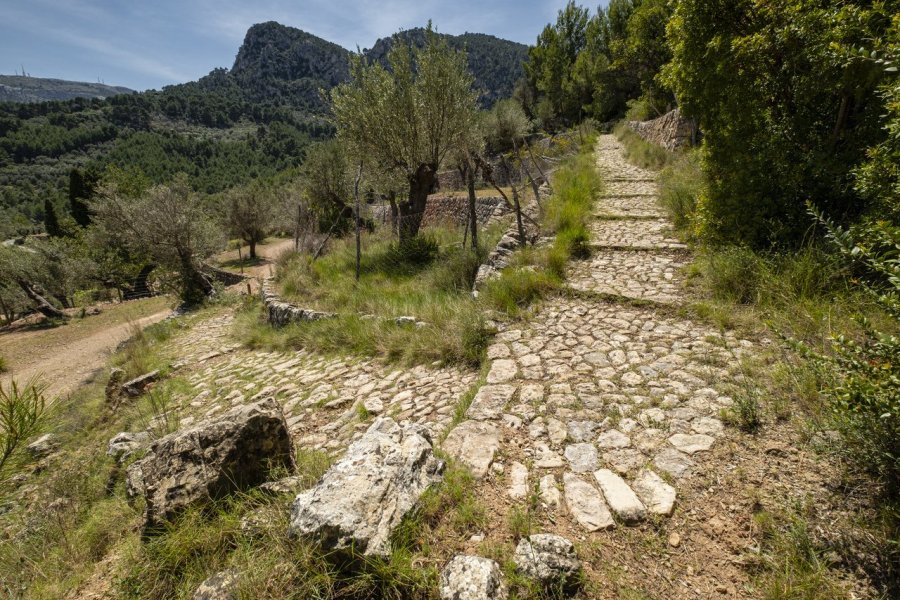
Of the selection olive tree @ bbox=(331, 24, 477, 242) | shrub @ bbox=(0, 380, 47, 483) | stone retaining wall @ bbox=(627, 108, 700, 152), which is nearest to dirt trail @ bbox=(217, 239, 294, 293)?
olive tree @ bbox=(331, 24, 477, 242)

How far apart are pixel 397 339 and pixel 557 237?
4.27 metres

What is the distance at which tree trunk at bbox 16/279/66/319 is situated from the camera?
20438 mm

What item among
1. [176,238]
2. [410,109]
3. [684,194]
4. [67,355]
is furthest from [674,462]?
[67,355]

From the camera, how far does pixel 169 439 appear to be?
9.45 feet

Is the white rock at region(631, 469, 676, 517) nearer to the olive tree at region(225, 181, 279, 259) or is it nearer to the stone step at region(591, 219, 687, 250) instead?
the stone step at region(591, 219, 687, 250)

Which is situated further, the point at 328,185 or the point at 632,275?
the point at 328,185

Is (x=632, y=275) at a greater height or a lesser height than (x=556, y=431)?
greater

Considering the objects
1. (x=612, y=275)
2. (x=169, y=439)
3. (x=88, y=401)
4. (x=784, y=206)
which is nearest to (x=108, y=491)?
(x=169, y=439)

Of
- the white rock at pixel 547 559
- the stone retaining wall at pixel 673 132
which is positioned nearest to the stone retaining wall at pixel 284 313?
the white rock at pixel 547 559

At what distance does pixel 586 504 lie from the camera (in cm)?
239

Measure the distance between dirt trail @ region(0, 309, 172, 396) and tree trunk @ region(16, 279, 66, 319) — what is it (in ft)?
7.74

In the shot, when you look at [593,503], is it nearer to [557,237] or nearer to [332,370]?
[332,370]

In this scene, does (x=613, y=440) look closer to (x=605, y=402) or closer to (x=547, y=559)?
(x=605, y=402)

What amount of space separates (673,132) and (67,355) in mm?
24602
